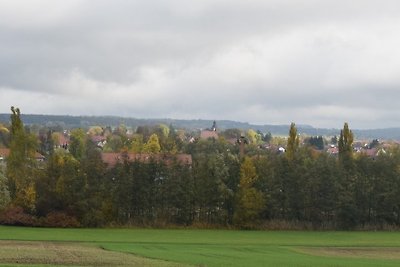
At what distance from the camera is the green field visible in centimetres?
3525

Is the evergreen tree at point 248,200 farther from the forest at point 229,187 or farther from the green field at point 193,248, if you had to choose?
the green field at point 193,248

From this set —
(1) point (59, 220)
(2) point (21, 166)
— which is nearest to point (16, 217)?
(1) point (59, 220)

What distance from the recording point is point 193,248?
48812 mm

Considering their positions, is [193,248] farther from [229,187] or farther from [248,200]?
[229,187]

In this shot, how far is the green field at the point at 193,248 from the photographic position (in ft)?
116

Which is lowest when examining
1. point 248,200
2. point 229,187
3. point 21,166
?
point 248,200

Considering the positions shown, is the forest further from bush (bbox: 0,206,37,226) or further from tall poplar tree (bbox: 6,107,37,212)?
bush (bbox: 0,206,37,226)

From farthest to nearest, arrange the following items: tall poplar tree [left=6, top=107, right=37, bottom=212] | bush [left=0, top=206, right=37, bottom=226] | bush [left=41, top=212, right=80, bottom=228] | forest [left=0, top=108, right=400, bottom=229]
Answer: forest [left=0, top=108, right=400, bottom=229] → tall poplar tree [left=6, top=107, right=37, bottom=212] → bush [left=41, top=212, right=80, bottom=228] → bush [left=0, top=206, right=37, bottom=226]

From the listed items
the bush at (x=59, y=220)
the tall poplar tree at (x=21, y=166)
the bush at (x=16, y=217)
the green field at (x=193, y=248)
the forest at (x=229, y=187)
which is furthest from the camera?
the forest at (x=229, y=187)

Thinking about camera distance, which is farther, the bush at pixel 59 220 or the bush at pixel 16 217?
the bush at pixel 59 220

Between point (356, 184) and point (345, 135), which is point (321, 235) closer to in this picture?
point (356, 184)

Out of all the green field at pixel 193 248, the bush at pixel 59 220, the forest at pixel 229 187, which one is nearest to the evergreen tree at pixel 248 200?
the forest at pixel 229 187

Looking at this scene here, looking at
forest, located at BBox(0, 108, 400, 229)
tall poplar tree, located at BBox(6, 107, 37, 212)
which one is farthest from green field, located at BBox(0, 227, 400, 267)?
tall poplar tree, located at BBox(6, 107, 37, 212)

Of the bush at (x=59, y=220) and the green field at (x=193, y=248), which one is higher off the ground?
the green field at (x=193, y=248)
